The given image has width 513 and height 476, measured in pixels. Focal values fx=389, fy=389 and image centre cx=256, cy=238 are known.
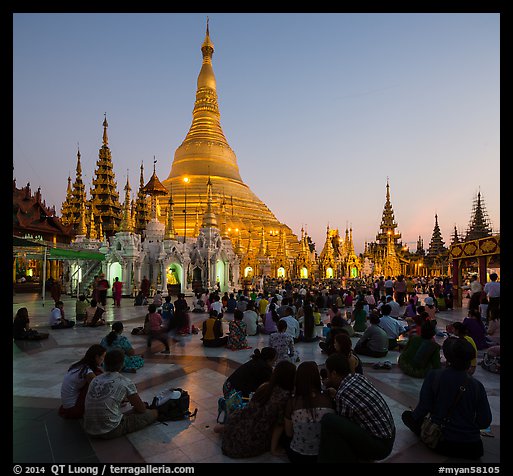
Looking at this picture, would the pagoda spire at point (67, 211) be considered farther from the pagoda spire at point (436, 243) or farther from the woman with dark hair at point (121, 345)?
the pagoda spire at point (436, 243)

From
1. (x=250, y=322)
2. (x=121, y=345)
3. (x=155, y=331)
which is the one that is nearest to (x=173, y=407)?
(x=121, y=345)

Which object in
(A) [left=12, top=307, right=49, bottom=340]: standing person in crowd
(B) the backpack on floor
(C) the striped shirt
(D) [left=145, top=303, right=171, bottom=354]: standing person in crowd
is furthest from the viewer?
(A) [left=12, top=307, right=49, bottom=340]: standing person in crowd

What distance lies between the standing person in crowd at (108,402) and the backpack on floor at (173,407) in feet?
1.68

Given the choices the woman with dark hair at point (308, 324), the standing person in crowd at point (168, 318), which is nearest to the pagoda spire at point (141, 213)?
the standing person in crowd at point (168, 318)

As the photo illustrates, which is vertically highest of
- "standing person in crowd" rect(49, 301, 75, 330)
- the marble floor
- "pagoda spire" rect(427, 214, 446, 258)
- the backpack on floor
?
"pagoda spire" rect(427, 214, 446, 258)

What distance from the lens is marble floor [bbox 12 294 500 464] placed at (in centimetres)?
425


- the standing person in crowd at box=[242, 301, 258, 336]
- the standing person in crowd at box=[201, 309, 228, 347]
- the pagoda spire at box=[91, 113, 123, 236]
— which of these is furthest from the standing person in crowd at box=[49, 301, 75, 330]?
the pagoda spire at box=[91, 113, 123, 236]

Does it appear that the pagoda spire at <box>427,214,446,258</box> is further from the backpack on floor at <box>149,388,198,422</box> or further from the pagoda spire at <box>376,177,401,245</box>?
the backpack on floor at <box>149,388,198,422</box>

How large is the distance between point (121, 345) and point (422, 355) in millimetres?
5438

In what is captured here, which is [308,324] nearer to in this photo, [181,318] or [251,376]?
[181,318]

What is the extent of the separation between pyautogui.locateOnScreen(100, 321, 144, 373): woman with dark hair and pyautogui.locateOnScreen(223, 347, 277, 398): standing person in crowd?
2.69m

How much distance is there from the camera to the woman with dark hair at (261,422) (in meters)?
4.14

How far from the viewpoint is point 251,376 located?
5.12 meters
